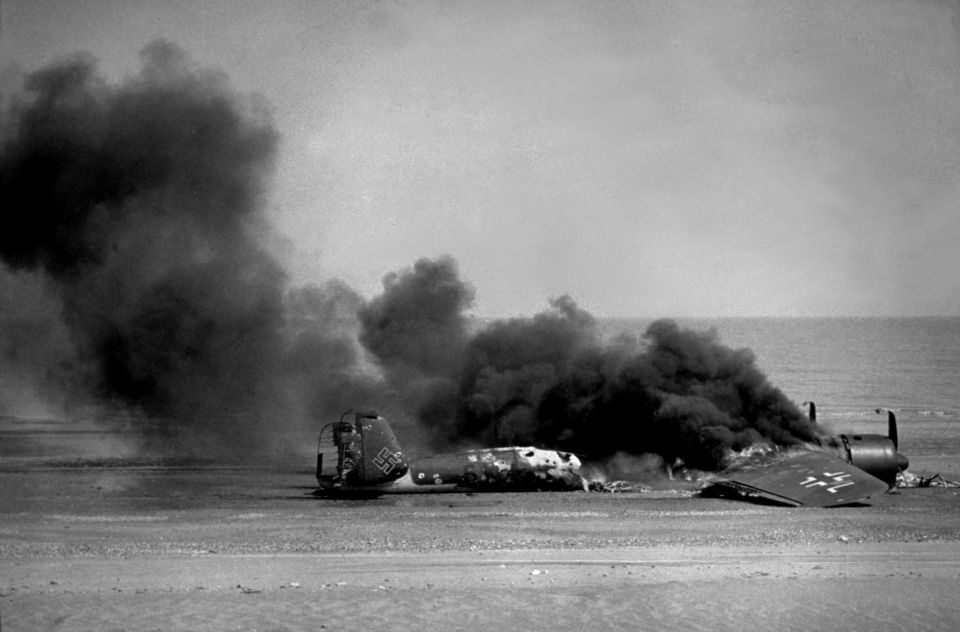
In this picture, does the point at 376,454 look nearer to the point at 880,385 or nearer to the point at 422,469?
the point at 422,469

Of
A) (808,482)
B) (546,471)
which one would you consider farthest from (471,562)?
(546,471)

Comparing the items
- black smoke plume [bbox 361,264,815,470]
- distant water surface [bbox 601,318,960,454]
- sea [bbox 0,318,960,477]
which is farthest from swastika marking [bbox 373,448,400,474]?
distant water surface [bbox 601,318,960,454]

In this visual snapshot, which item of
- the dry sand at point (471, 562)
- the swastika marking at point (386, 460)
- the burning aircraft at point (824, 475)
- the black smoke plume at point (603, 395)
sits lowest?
the dry sand at point (471, 562)

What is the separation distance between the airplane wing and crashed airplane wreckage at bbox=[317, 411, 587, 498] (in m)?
5.35

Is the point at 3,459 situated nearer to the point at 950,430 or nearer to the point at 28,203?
the point at 28,203

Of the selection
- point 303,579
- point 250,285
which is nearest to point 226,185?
point 250,285

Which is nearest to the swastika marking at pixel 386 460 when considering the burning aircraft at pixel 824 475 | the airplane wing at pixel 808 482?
the burning aircraft at pixel 824 475

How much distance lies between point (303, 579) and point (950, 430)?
48.8m

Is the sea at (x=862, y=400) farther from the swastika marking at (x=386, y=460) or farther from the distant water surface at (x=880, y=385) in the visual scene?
the swastika marking at (x=386, y=460)

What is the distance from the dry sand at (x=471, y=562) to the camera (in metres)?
15.1

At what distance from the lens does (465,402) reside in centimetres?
4684

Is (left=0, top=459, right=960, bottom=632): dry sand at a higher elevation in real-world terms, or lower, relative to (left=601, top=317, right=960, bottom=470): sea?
lower

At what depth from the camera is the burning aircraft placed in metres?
27.1

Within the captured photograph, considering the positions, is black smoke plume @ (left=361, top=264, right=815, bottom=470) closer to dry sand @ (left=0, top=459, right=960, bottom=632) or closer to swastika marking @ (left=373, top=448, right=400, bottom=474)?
dry sand @ (left=0, top=459, right=960, bottom=632)
